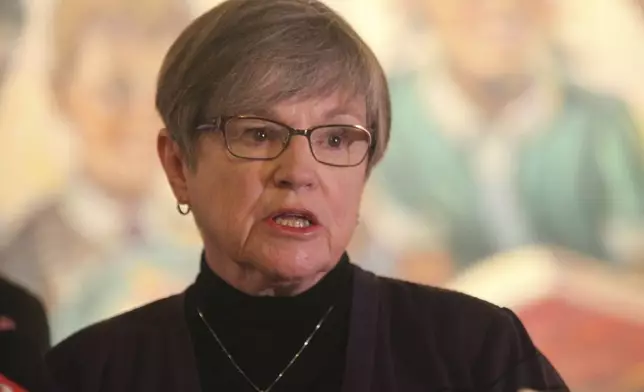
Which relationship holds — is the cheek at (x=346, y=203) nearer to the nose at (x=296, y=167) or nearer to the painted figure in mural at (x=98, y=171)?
the nose at (x=296, y=167)

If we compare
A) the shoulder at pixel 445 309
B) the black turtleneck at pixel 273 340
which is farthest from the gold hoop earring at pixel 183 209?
the shoulder at pixel 445 309

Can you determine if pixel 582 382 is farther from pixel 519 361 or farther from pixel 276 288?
pixel 276 288

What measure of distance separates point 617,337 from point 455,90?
0.49 metres

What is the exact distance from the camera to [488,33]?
125cm

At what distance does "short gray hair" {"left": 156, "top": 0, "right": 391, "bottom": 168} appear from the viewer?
1.04 metres

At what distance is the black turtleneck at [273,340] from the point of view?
1127 millimetres

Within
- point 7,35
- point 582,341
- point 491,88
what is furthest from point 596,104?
point 7,35

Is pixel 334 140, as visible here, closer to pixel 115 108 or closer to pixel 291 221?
pixel 291 221

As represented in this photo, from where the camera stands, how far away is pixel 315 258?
3.48 ft

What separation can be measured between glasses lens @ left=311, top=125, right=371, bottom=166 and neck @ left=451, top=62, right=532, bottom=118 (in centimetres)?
24

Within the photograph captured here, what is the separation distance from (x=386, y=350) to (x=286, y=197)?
0.95 ft

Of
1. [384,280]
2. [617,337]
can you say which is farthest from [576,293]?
[384,280]

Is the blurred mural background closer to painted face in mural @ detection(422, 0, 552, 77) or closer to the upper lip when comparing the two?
painted face in mural @ detection(422, 0, 552, 77)

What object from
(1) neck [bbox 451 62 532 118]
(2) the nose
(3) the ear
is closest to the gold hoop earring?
(3) the ear
